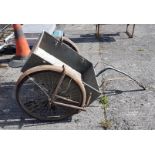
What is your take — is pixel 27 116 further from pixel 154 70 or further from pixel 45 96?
pixel 154 70

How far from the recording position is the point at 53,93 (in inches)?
176

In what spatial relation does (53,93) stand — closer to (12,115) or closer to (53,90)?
(53,90)

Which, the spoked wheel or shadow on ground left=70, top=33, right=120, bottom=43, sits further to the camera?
shadow on ground left=70, top=33, right=120, bottom=43

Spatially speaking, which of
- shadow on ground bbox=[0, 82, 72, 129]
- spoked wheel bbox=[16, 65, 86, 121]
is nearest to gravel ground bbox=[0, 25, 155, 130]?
shadow on ground bbox=[0, 82, 72, 129]

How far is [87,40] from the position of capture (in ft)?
27.2

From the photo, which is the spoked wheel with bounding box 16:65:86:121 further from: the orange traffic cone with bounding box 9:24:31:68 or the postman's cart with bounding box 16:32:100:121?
the orange traffic cone with bounding box 9:24:31:68

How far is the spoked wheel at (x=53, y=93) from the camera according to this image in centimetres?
435

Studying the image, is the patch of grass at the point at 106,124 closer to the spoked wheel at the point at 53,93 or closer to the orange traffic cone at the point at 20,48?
the spoked wheel at the point at 53,93

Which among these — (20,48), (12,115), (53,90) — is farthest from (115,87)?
(20,48)

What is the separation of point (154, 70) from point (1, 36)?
387 centimetres

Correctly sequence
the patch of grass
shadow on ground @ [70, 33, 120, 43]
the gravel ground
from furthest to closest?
shadow on ground @ [70, 33, 120, 43] < the gravel ground < the patch of grass

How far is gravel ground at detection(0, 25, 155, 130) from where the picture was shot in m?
4.60

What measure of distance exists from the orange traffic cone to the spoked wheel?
2.04 m

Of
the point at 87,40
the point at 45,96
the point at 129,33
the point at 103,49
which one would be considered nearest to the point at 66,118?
the point at 45,96
